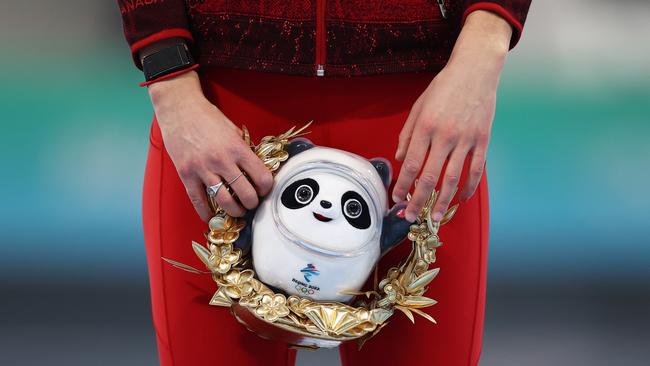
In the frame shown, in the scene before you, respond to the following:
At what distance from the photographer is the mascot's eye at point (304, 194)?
2.54ft

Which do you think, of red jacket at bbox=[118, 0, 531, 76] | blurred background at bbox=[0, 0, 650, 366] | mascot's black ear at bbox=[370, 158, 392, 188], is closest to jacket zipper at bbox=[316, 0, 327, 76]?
red jacket at bbox=[118, 0, 531, 76]

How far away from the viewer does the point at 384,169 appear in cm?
81

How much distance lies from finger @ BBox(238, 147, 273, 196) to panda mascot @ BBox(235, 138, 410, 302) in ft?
0.04

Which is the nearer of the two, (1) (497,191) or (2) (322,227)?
(2) (322,227)

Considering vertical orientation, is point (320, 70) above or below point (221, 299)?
above

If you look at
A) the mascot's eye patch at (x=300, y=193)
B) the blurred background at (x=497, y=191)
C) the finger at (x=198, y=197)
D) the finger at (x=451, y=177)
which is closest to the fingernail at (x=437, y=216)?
the finger at (x=451, y=177)

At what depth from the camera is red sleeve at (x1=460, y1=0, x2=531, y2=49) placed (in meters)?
0.77

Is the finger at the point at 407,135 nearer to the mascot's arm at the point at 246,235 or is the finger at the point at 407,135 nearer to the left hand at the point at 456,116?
the left hand at the point at 456,116

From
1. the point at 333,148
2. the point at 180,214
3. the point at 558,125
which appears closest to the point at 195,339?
the point at 180,214

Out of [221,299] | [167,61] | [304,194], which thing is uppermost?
[167,61]

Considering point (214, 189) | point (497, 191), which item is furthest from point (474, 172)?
point (497, 191)

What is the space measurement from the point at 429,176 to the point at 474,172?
0.05 meters

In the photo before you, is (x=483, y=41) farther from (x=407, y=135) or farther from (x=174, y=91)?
(x=174, y=91)

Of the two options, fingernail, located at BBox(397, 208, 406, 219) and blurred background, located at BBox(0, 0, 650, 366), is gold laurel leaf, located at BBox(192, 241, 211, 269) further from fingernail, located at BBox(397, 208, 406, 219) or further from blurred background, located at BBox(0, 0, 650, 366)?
blurred background, located at BBox(0, 0, 650, 366)
